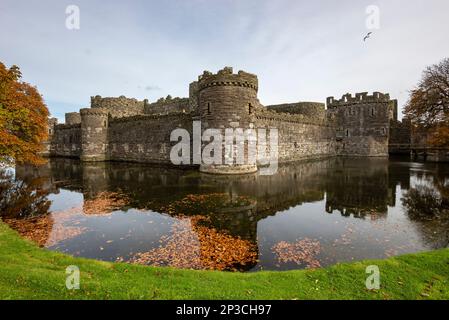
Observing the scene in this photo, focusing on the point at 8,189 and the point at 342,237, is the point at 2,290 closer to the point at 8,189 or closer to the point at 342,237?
the point at 342,237

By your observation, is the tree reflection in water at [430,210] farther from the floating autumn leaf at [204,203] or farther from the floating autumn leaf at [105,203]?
the floating autumn leaf at [105,203]

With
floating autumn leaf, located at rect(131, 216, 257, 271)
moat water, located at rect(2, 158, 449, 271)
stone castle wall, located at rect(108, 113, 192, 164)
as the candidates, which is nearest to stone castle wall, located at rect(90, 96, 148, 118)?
stone castle wall, located at rect(108, 113, 192, 164)

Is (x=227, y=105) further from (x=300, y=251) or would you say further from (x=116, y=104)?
(x=116, y=104)

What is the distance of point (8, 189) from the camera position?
1642 centimetres

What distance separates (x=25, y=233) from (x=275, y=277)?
8.61 m

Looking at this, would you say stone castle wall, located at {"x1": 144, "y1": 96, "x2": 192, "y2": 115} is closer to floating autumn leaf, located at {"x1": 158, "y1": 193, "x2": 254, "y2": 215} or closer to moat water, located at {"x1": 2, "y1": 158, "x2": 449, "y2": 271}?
moat water, located at {"x1": 2, "y1": 158, "x2": 449, "y2": 271}

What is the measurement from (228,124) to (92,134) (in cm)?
2348

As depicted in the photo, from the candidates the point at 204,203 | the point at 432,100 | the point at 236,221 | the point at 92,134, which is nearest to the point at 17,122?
the point at 204,203

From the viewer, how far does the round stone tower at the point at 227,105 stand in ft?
72.4

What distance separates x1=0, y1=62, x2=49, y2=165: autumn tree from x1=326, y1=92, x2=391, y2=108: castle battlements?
4195 cm

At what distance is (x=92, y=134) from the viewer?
3656 centimetres

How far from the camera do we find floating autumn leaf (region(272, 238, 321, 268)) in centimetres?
717

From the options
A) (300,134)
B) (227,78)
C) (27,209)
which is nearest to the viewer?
(27,209)
